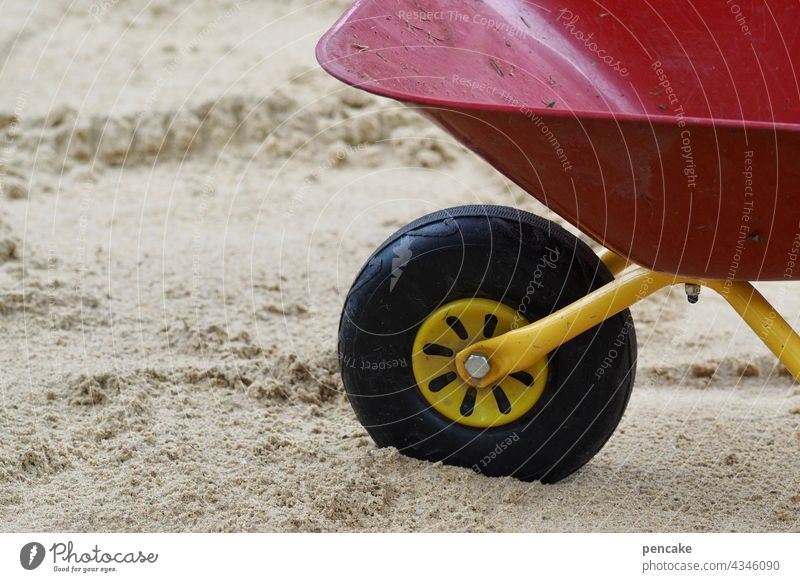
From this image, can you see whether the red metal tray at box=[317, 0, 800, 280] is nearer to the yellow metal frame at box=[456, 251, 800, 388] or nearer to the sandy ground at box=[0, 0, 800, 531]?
the yellow metal frame at box=[456, 251, 800, 388]

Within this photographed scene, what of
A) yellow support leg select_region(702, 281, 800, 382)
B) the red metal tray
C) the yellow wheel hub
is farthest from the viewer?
the yellow wheel hub

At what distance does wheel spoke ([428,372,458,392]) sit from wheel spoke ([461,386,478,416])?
40mm

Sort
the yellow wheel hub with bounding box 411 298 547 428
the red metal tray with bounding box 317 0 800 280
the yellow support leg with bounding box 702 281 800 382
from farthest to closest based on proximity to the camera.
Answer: the yellow wheel hub with bounding box 411 298 547 428 < the yellow support leg with bounding box 702 281 800 382 < the red metal tray with bounding box 317 0 800 280

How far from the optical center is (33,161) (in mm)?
3793

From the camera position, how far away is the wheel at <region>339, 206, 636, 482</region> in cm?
189

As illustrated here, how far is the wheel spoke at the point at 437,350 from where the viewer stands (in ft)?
6.34

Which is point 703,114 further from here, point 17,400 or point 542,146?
point 17,400

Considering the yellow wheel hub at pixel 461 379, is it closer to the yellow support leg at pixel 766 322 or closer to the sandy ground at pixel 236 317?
the sandy ground at pixel 236 317

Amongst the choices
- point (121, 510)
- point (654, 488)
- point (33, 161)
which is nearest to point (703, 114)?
point (654, 488)

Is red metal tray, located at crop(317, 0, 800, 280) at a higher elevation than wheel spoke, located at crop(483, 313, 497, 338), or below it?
higher

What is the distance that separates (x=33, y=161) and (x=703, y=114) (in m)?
2.41
